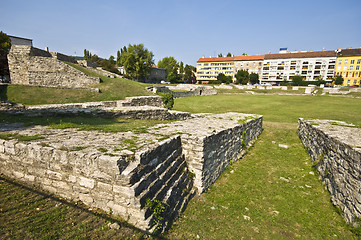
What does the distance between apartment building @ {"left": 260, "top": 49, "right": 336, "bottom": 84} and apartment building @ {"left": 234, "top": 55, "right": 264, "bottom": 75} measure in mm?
2115

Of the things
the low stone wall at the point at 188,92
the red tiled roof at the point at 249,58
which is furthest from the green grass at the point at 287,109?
the red tiled roof at the point at 249,58

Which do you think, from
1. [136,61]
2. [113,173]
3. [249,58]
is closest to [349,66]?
[249,58]

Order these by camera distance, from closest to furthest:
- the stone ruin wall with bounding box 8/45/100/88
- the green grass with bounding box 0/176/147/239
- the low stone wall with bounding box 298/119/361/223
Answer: the green grass with bounding box 0/176/147/239
the low stone wall with bounding box 298/119/361/223
the stone ruin wall with bounding box 8/45/100/88

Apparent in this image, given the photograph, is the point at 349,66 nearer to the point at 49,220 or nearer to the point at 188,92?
the point at 188,92

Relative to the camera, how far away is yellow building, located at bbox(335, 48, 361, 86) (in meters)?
68.5

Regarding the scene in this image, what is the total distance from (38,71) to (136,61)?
1505 inches

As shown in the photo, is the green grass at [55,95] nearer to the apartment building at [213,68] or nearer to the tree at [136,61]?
the tree at [136,61]

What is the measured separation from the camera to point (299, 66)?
79.9 m

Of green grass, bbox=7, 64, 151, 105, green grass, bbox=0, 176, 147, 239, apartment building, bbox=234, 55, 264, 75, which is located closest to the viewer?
green grass, bbox=0, 176, 147, 239

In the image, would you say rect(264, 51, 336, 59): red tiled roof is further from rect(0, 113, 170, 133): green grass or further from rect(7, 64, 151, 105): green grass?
rect(0, 113, 170, 133): green grass

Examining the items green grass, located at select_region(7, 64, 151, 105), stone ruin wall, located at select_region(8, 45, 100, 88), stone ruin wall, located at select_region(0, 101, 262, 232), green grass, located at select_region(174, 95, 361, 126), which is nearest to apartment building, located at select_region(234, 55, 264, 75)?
green grass, located at select_region(174, 95, 361, 126)

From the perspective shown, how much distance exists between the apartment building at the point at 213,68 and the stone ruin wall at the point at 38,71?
76084mm

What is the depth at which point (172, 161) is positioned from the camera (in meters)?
4.67

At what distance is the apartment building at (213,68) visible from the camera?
9212 cm
